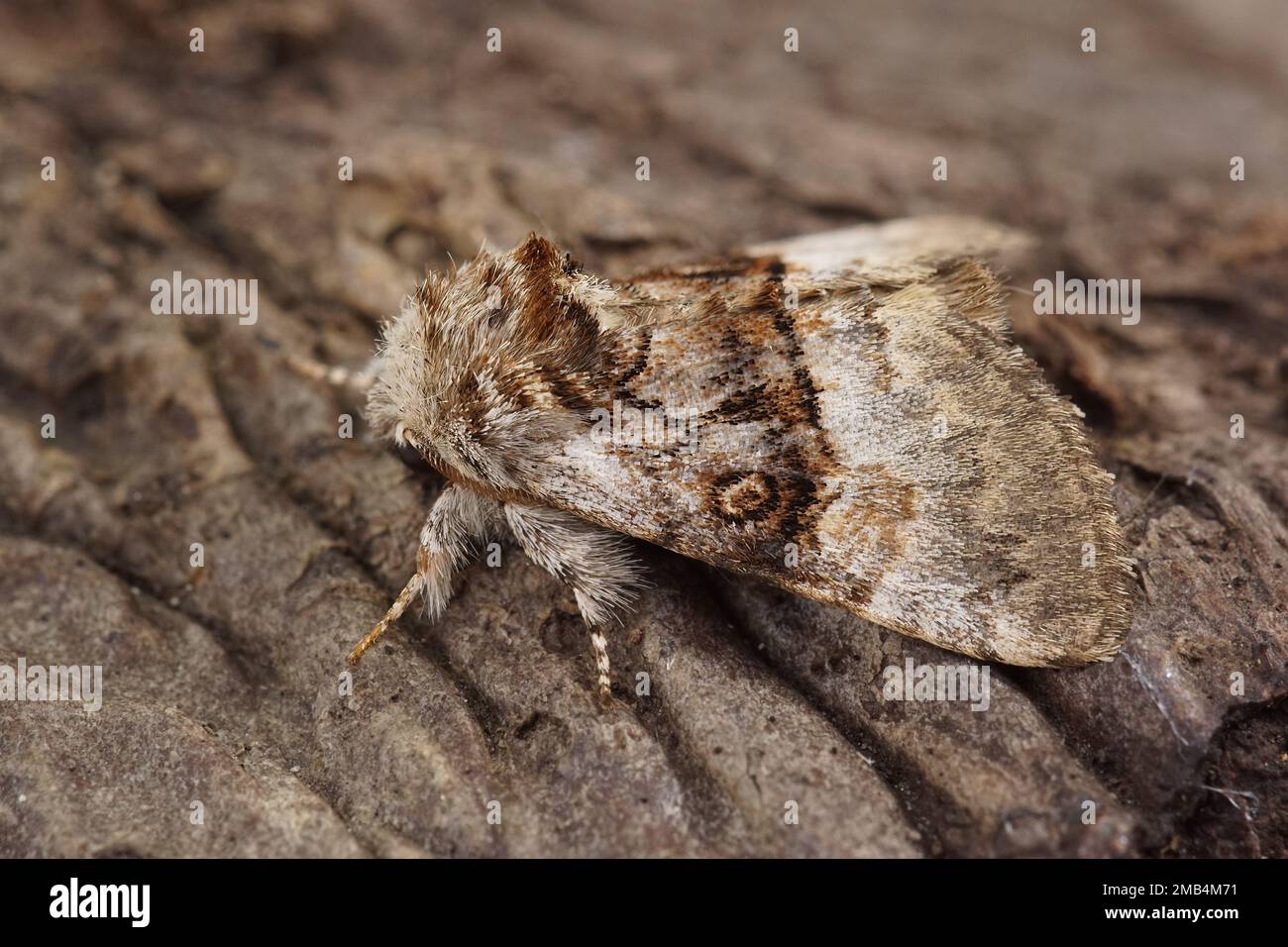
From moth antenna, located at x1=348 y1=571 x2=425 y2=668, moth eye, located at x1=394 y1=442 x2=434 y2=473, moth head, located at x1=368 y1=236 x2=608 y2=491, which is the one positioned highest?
moth head, located at x1=368 y1=236 x2=608 y2=491

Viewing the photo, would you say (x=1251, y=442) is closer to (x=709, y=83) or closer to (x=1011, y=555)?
(x=1011, y=555)

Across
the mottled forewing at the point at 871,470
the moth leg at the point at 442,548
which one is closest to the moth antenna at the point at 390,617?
the moth leg at the point at 442,548

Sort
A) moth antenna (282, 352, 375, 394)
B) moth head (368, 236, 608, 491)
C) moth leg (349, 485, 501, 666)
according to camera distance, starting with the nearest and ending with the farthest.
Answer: moth head (368, 236, 608, 491), moth leg (349, 485, 501, 666), moth antenna (282, 352, 375, 394)

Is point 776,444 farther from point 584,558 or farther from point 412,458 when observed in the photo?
point 412,458

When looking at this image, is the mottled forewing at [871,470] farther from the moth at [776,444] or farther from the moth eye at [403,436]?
the moth eye at [403,436]

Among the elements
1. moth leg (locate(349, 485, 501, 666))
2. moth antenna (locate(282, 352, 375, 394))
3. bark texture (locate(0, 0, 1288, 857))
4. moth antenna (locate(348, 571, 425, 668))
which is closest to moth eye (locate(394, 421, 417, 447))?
moth leg (locate(349, 485, 501, 666))

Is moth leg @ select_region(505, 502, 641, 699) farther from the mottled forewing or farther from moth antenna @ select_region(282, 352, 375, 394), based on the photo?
moth antenna @ select_region(282, 352, 375, 394)
